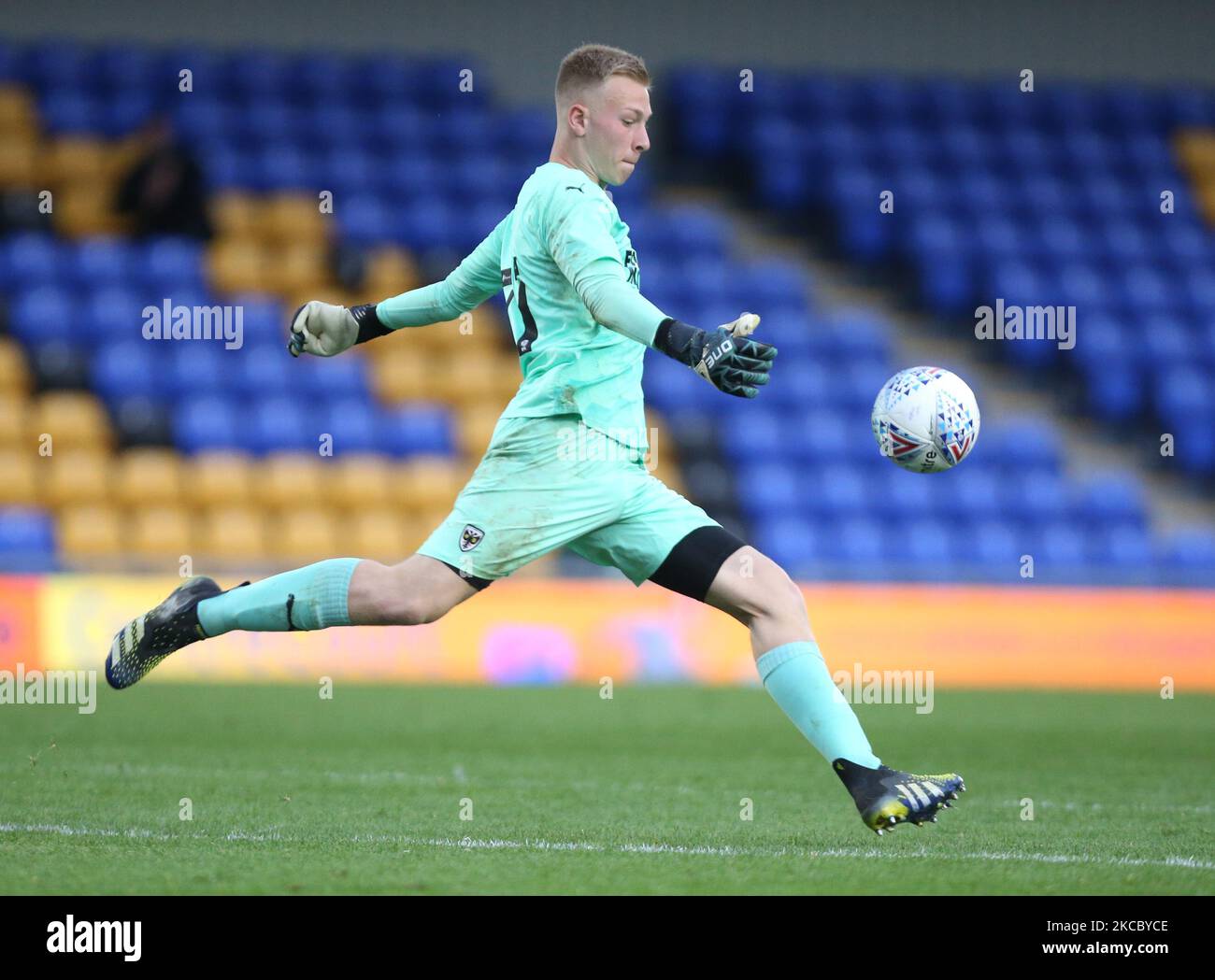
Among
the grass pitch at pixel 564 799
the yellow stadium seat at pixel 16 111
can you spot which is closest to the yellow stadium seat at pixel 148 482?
the grass pitch at pixel 564 799

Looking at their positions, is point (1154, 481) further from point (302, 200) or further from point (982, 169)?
point (302, 200)

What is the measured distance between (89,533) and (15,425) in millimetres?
1252

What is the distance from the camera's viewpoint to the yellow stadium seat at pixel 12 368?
14250mm

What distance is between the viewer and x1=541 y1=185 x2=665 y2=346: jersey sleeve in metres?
4.67

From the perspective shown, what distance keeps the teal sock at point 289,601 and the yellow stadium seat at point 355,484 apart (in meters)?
9.05

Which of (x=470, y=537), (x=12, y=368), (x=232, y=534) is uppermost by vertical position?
(x=12, y=368)

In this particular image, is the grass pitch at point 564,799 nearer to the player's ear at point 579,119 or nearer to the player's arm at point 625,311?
the player's arm at point 625,311

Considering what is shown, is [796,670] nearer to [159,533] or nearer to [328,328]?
[328,328]

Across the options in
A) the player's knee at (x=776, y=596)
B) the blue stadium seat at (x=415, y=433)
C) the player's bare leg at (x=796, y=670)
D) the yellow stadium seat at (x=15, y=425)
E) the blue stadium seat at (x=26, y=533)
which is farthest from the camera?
the blue stadium seat at (x=415, y=433)

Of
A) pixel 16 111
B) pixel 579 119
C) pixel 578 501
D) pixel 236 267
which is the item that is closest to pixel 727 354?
pixel 578 501

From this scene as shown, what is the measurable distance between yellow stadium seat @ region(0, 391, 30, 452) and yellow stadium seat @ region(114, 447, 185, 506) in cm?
75

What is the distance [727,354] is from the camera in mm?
4445

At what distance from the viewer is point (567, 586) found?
40.2 ft

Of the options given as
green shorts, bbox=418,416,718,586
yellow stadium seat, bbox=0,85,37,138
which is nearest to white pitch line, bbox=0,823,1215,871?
green shorts, bbox=418,416,718,586
